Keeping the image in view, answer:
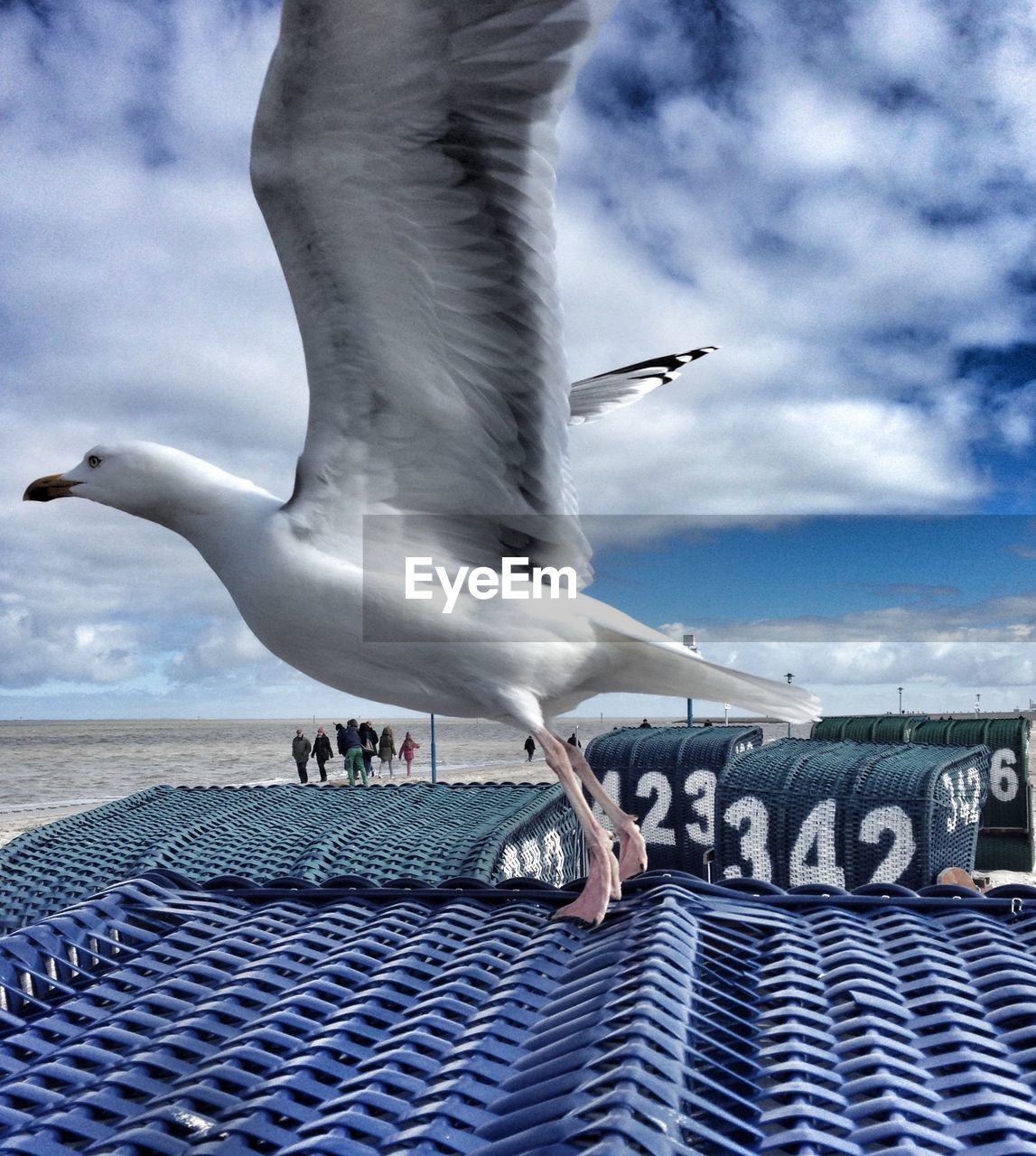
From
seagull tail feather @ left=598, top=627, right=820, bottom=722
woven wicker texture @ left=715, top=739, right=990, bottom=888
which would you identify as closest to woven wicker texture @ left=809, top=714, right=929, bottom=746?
woven wicker texture @ left=715, top=739, right=990, bottom=888

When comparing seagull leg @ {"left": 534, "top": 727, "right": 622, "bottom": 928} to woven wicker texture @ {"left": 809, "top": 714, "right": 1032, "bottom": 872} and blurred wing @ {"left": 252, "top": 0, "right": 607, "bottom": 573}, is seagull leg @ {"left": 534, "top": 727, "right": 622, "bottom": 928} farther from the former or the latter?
woven wicker texture @ {"left": 809, "top": 714, "right": 1032, "bottom": 872}

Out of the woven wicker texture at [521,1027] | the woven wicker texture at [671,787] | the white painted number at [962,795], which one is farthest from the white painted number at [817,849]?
the woven wicker texture at [521,1027]

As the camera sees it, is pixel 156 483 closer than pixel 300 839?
Yes

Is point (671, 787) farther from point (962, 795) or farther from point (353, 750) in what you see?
point (353, 750)

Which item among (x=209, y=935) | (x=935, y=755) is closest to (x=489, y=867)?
(x=209, y=935)

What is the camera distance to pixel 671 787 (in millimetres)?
8047

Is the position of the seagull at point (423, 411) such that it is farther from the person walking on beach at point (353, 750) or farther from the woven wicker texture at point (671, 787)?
the person walking on beach at point (353, 750)

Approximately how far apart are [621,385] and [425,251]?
2.14m

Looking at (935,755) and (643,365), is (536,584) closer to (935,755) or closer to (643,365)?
(643,365)

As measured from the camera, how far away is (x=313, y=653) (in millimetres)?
2592

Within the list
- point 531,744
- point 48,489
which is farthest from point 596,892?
point 531,744

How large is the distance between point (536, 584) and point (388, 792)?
2.74m

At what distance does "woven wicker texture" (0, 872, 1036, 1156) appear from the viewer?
1.33 meters

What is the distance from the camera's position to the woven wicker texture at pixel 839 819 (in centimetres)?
613
